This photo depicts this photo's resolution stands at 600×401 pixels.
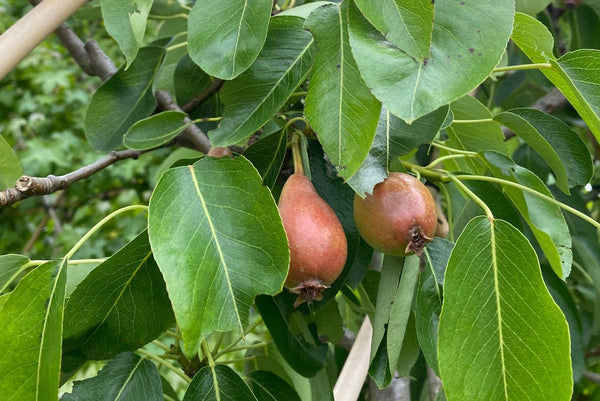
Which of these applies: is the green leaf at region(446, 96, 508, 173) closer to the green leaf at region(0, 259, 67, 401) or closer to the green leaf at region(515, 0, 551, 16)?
the green leaf at region(515, 0, 551, 16)

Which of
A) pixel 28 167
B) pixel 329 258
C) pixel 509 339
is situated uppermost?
pixel 329 258

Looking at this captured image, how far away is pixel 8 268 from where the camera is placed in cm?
71

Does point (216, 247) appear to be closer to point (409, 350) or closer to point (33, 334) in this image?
point (33, 334)

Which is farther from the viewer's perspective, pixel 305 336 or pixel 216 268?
pixel 305 336

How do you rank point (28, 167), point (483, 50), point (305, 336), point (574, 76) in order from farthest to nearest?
point (28, 167) → point (305, 336) → point (574, 76) → point (483, 50)

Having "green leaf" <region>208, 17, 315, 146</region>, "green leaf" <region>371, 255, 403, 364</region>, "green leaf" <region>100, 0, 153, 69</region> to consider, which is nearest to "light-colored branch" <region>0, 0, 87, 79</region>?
"green leaf" <region>100, 0, 153, 69</region>

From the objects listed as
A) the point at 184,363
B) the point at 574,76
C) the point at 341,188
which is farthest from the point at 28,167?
the point at 574,76

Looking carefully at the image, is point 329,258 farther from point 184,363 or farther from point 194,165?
point 184,363

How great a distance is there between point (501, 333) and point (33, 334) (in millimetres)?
402

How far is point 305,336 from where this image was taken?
2.69ft

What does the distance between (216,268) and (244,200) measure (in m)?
0.07

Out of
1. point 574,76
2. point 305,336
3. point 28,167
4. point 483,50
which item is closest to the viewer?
point 483,50

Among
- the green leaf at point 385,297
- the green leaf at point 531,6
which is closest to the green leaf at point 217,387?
the green leaf at point 385,297

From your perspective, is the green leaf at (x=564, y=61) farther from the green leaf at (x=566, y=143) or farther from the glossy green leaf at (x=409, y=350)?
the glossy green leaf at (x=409, y=350)
